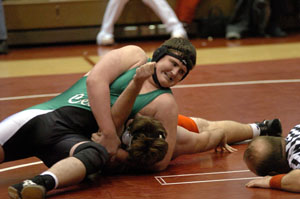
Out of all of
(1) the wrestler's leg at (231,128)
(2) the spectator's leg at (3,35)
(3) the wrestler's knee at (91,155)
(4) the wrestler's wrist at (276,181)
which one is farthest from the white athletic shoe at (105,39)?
(4) the wrestler's wrist at (276,181)

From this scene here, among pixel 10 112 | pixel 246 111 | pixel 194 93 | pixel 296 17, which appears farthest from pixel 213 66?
pixel 296 17

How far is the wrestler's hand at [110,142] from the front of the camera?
118 inches

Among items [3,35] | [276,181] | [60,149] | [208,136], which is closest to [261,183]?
[276,181]

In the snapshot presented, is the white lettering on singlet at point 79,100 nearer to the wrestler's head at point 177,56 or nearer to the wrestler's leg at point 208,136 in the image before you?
the wrestler's head at point 177,56

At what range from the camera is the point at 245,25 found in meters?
8.21

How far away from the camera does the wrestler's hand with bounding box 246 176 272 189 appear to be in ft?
9.27

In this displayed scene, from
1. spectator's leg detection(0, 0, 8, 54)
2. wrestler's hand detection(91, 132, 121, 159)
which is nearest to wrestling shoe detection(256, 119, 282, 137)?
wrestler's hand detection(91, 132, 121, 159)

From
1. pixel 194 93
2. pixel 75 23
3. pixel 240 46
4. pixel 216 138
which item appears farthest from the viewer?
pixel 75 23

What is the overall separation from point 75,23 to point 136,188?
18.1 ft

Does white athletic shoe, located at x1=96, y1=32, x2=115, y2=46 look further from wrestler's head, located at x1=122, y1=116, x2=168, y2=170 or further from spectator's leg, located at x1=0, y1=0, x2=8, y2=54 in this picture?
wrestler's head, located at x1=122, y1=116, x2=168, y2=170

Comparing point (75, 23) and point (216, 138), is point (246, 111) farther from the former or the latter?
point (75, 23)

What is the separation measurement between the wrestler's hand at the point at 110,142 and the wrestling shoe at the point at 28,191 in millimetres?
474

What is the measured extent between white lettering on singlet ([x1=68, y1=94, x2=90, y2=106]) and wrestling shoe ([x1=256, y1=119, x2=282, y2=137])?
1181 mm

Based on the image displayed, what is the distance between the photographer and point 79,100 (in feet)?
10.5
